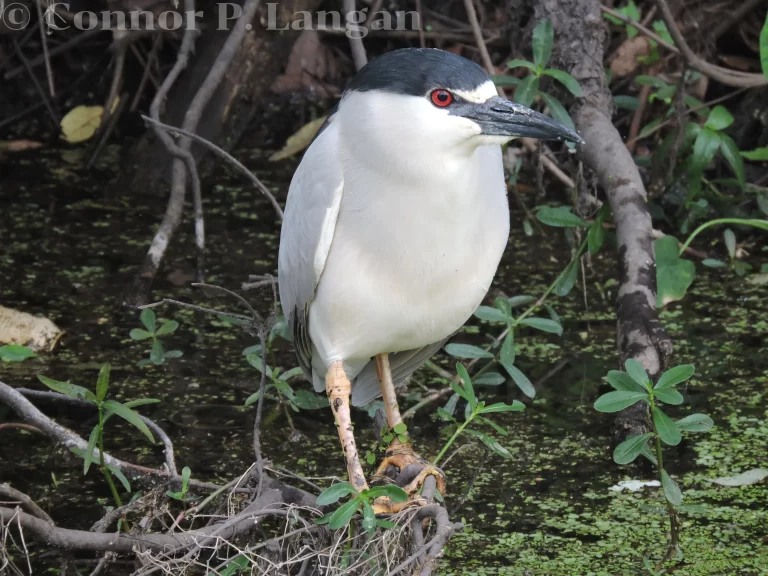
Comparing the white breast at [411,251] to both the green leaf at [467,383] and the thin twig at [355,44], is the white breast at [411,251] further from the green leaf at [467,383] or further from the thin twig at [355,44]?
the thin twig at [355,44]

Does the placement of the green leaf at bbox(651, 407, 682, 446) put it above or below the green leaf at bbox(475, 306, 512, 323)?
above

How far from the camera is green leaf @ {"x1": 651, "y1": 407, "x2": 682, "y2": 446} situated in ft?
7.34

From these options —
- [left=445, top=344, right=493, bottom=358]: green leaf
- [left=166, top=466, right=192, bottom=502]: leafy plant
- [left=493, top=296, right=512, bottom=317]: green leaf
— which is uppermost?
[left=493, top=296, right=512, bottom=317]: green leaf

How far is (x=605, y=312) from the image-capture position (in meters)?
3.96

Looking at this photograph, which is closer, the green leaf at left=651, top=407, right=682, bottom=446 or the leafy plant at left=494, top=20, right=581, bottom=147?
the green leaf at left=651, top=407, right=682, bottom=446

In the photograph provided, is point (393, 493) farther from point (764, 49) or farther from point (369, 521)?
point (764, 49)

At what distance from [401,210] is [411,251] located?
0.27 ft

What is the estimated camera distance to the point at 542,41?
9.78ft

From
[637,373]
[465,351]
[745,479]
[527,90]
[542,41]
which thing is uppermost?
[542,41]

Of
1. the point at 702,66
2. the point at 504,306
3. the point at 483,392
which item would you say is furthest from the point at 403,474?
the point at 702,66

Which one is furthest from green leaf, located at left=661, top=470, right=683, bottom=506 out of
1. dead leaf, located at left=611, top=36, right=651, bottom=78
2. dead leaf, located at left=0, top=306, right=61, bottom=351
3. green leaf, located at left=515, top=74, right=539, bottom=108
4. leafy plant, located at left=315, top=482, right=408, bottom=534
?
dead leaf, located at left=611, top=36, right=651, bottom=78

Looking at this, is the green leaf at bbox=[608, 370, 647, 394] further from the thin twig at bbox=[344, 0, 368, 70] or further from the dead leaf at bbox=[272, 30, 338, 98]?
the dead leaf at bbox=[272, 30, 338, 98]

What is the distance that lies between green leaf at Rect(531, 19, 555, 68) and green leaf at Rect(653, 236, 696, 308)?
1.89 feet

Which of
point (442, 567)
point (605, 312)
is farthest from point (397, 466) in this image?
point (605, 312)
